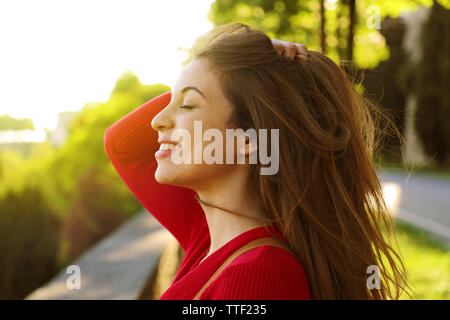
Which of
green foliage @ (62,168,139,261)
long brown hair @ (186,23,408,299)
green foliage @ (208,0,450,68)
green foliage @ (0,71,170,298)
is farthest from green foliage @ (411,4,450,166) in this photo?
long brown hair @ (186,23,408,299)

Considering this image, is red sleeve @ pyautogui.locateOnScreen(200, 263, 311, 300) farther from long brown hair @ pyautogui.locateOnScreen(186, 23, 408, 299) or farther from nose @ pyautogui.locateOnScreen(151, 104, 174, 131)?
nose @ pyautogui.locateOnScreen(151, 104, 174, 131)

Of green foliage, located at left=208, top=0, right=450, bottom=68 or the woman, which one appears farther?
green foliage, located at left=208, top=0, right=450, bottom=68

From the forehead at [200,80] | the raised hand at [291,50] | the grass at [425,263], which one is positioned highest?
the raised hand at [291,50]

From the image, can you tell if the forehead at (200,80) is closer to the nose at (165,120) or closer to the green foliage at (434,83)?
the nose at (165,120)

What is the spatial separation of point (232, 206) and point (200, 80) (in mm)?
438

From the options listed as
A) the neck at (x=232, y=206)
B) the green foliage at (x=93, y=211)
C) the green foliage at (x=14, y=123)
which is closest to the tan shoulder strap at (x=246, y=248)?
the neck at (x=232, y=206)

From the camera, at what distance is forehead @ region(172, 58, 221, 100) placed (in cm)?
171

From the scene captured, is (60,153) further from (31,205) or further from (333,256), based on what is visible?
(333,256)

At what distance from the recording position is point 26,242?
8.77 metres

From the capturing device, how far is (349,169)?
1.73 meters

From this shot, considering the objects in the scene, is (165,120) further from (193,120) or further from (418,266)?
(418,266)

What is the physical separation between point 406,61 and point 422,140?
13.0 feet

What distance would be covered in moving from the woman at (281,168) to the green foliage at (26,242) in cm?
730

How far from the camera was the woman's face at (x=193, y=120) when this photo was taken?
170 cm
